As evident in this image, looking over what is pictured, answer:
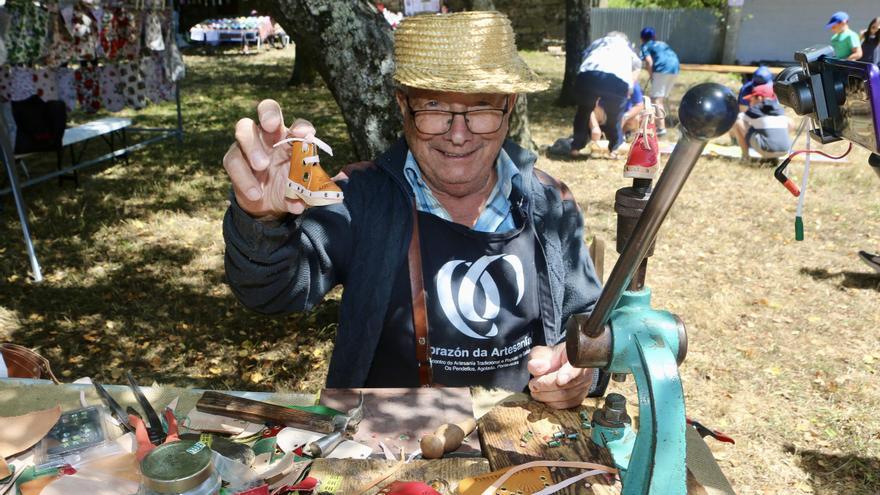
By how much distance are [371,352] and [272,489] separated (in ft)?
2.58

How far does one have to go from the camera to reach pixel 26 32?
530 centimetres

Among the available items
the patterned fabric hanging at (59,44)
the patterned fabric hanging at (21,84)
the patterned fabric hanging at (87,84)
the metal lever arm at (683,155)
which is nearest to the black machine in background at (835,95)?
the metal lever arm at (683,155)

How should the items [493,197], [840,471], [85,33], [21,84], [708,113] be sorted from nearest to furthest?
1. [708,113]
2. [493,197]
3. [840,471]
4. [21,84]
5. [85,33]

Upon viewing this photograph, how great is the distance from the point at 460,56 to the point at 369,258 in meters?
0.69

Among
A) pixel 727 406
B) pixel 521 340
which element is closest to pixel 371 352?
pixel 521 340

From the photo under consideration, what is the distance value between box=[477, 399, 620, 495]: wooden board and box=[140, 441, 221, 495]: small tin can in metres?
0.61

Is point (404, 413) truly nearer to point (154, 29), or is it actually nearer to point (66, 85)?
point (66, 85)

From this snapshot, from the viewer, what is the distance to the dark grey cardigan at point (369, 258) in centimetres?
191

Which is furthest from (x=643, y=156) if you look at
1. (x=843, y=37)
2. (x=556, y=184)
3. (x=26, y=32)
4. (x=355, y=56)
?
(x=843, y=37)

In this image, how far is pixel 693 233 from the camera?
21.3ft

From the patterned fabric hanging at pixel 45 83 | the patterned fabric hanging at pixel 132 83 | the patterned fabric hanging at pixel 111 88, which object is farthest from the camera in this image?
the patterned fabric hanging at pixel 132 83

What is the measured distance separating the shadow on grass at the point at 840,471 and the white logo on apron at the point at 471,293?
2.29m

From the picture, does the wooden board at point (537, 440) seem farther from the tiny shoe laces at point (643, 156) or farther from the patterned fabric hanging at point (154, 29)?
the patterned fabric hanging at point (154, 29)

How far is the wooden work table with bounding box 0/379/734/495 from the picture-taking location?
139 centimetres
